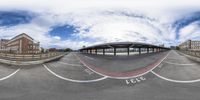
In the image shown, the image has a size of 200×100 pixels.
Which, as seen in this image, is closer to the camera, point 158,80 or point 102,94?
point 102,94

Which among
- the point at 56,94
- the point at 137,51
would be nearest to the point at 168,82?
the point at 56,94

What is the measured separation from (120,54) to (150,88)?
1210 cm

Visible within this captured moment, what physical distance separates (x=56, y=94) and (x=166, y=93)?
4.11 meters

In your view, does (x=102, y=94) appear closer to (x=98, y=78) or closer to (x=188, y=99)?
(x=98, y=78)

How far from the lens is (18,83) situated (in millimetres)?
7781

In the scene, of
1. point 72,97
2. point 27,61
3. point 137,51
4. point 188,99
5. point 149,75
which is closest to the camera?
point 188,99

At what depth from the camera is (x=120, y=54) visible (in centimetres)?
1875

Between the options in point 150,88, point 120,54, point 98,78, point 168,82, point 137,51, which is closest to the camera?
point 150,88

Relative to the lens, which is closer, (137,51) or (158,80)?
(158,80)

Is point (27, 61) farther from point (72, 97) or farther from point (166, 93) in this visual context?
point (166, 93)

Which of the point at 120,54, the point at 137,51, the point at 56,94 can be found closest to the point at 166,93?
the point at 56,94

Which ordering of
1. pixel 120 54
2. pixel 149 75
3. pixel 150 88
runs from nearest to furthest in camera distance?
pixel 150 88, pixel 149 75, pixel 120 54

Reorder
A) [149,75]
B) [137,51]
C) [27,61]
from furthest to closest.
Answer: [137,51], [27,61], [149,75]

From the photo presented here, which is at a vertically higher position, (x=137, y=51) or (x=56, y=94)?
(x=137, y=51)
